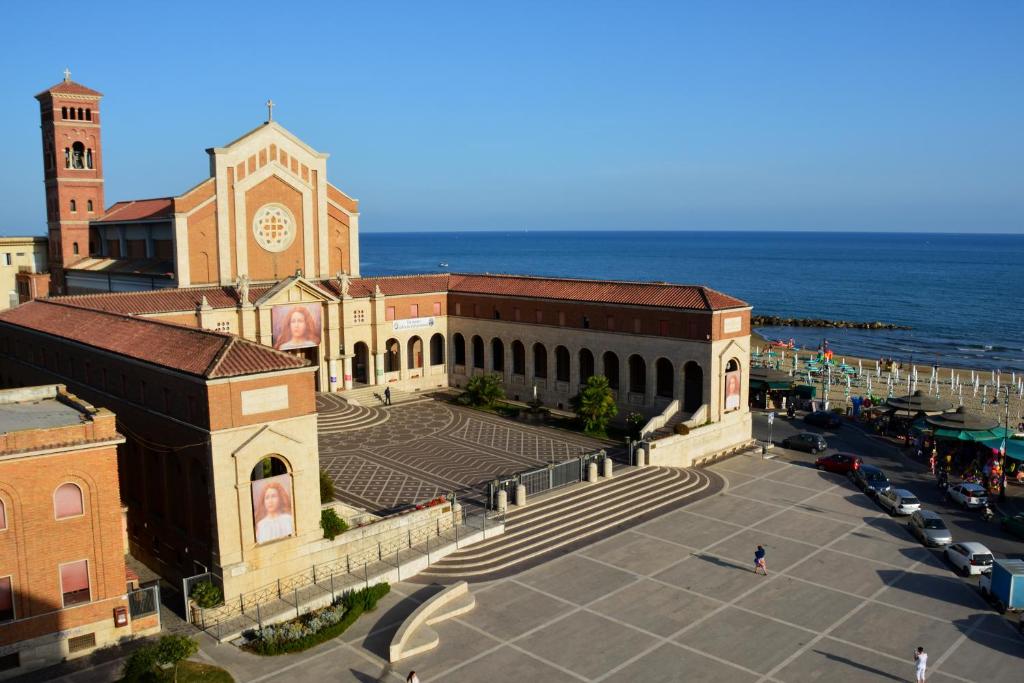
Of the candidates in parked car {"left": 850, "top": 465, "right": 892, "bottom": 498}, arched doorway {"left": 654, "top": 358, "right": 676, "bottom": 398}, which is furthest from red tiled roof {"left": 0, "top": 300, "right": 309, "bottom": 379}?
parked car {"left": 850, "top": 465, "right": 892, "bottom": 498}

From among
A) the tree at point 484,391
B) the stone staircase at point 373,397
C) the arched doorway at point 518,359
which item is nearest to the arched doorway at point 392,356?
the stone staircase at point 373,397

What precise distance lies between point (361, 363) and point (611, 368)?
17679 millimetres

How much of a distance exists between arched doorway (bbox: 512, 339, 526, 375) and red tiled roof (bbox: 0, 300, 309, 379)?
26.9 meters

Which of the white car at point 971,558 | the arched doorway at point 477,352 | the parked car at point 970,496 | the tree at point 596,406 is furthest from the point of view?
the arched doorway at point 477,352

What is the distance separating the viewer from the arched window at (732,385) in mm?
47562

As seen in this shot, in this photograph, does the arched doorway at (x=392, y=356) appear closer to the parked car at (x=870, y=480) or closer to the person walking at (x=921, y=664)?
the parked car at (x=870, y=480)

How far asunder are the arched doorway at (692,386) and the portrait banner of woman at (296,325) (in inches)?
906

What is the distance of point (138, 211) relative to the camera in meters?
62.8

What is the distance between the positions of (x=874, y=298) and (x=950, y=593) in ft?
451

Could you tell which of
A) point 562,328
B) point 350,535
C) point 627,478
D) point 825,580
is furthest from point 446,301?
point 825,580

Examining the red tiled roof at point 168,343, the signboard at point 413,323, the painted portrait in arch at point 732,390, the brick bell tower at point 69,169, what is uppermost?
the brick bell tower at point 69,169

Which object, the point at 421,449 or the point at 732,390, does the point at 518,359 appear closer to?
the point at 421,449

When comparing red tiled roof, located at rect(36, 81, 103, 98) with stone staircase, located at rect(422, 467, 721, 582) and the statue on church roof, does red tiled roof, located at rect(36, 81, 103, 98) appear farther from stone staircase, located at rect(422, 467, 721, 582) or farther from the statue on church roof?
stone staircase, located at rect(422, 467, 721, 582)

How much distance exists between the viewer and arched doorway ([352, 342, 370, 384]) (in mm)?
56375
